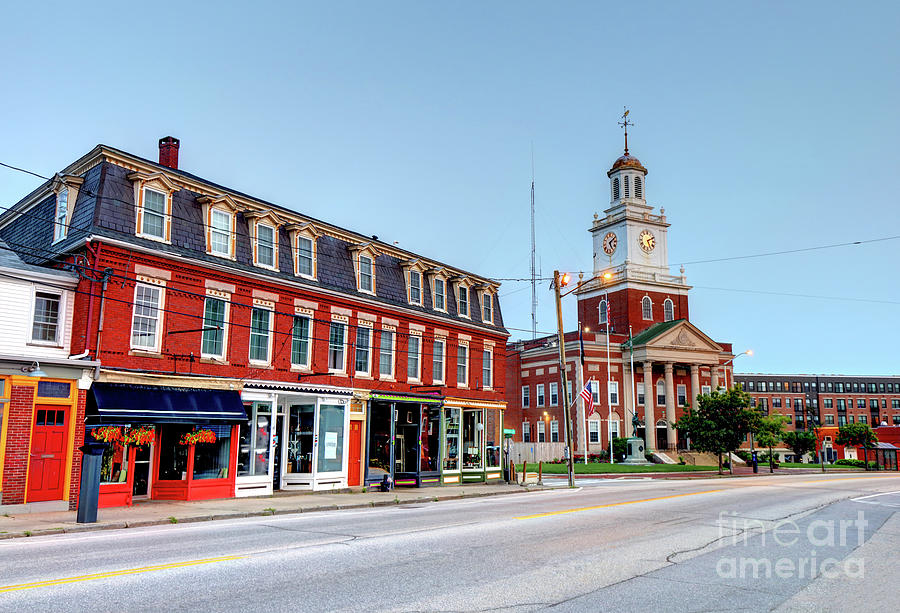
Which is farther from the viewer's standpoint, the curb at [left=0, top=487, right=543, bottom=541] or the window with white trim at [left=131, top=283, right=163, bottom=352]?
the window with white trim at [left=131, top=283, right=163, bottom=352]

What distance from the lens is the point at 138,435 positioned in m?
20.8

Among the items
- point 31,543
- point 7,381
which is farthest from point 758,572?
point 7,381

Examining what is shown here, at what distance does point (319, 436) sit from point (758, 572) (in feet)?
62.5

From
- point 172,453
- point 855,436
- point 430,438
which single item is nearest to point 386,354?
point 430,438

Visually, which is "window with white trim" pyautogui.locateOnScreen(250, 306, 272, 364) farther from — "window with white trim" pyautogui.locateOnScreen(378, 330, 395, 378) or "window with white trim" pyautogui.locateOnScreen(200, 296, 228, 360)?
"window with white trim" pyautogui.locateOnScreen(378, 330, 395, 378)

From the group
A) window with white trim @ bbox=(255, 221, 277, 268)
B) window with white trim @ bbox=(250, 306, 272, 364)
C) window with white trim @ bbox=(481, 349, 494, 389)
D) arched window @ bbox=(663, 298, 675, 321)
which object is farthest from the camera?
arched window @ bbox=(663, 298, 675, 321)

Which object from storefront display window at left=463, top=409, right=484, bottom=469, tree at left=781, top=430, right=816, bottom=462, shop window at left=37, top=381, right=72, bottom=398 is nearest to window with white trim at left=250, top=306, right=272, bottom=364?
shop window at left=37, top=381, right=72, bottom=398

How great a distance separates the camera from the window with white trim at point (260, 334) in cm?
2519

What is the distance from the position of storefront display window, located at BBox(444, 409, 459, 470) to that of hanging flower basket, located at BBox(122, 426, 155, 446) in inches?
561

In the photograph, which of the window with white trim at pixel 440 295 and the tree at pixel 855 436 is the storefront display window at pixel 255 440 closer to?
the window with white trim at pixel 440 295

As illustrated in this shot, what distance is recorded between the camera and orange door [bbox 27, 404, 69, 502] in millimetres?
18938

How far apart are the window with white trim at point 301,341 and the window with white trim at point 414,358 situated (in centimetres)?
581

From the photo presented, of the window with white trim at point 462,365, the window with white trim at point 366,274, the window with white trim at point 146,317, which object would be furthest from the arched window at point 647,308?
the window with white trim at point 146,317

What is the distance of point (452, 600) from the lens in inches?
319
